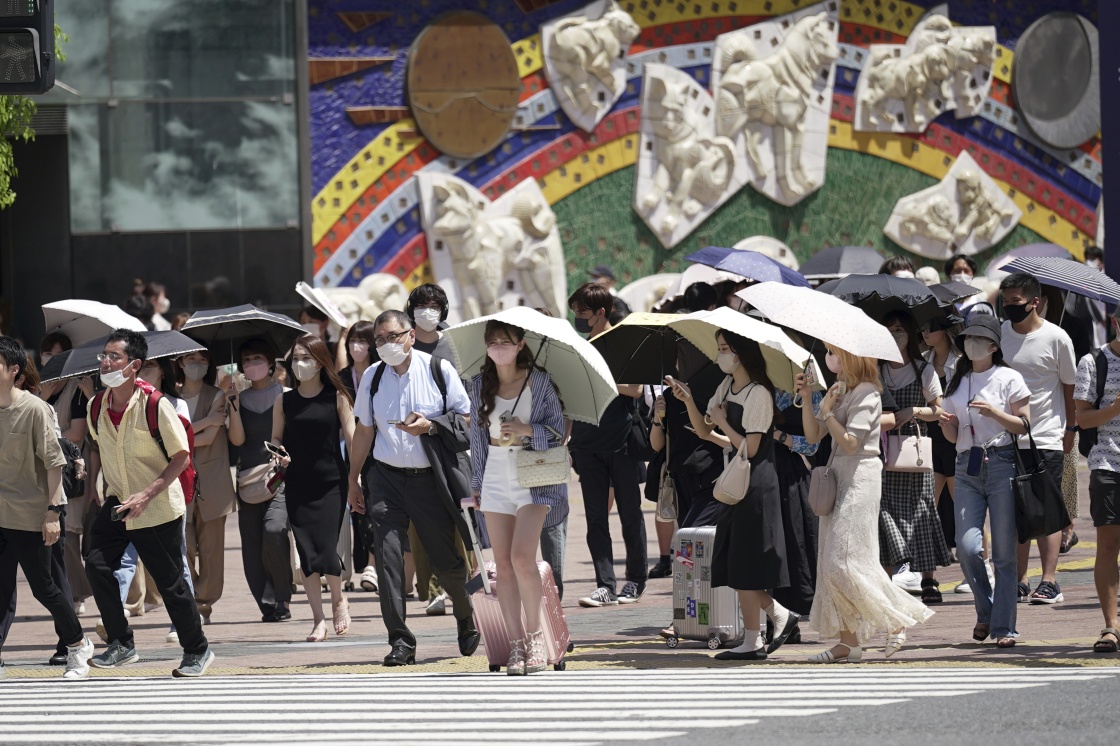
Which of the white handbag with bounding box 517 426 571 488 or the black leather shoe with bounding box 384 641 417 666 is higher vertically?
the white handbag with bounding box 517 426 571 488

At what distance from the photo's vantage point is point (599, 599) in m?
12.6

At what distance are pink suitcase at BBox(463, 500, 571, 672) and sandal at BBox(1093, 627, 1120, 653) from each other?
2.77m

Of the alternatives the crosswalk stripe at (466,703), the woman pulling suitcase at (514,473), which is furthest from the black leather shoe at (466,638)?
the woman pulling suitcase at (514,473)

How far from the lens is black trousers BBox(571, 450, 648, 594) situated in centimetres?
1273

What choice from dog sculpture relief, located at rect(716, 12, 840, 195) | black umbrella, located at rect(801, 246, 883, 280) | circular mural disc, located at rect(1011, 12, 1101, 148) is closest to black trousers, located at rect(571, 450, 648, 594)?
black umbrella, located at rect(801, 246, 883, 280)

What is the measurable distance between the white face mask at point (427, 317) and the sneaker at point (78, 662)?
302 centimetres

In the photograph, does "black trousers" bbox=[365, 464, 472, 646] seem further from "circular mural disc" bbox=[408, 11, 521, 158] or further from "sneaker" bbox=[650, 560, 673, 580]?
"circular mural disc" bbox=[408, 11, 521, 158]

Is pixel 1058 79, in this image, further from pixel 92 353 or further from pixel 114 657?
pixel 114 657

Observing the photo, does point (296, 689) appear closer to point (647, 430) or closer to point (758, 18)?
point (647, 430)

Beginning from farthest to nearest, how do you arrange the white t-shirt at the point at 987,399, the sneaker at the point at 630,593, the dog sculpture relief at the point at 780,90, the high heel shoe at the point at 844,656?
the dog sculpture relief at the point at 780,90 → the sneaker at the point at 630,593 → the white t-shirt at the point at 987,399 → the high heel shoe at the point at 844,656

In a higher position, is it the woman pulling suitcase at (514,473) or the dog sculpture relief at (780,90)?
the dog sculpture relief at (780,90)

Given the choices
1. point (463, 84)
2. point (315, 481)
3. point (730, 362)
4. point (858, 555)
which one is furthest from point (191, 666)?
point (463, 84)

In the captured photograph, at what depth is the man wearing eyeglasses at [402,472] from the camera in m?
10.4

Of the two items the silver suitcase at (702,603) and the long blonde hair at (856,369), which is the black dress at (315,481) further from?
the long blonde hair at (856,369)
